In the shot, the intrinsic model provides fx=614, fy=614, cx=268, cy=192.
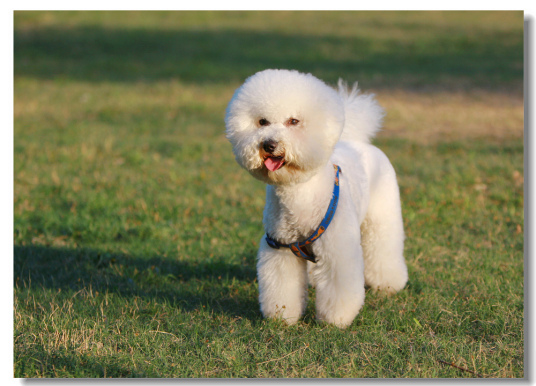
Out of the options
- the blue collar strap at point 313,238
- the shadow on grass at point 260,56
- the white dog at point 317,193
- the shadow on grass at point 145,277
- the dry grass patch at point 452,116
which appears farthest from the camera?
the shadow on grass at point 260,56

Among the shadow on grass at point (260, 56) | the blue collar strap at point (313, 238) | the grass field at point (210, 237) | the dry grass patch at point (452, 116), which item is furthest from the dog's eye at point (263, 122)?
the shadow on grass at point (260, 56)

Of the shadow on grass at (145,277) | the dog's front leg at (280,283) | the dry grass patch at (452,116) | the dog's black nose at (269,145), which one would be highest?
the dry grass patch at (452,116)

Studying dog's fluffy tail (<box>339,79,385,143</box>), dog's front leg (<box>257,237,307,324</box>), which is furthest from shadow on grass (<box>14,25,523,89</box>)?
dog's front leg (<box>257,237,307,324</box>)

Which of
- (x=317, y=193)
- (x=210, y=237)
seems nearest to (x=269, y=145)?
(x=317, y=193)

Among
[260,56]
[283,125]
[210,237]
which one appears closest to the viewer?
[283,125]

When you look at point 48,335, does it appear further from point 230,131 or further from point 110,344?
point 230,131

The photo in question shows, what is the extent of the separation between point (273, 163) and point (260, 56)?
16.9m

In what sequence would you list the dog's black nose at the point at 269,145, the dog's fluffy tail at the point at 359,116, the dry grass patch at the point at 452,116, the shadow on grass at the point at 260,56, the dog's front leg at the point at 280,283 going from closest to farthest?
1. the dog's black nose at the point at 269,145
2. the dog's front leg at the point at 280,283
3. the dog's fluffy tail at the point at 359,116
4. the dry grass patch at the point at 452,116
5. the shadow on grass at the point at 260,56

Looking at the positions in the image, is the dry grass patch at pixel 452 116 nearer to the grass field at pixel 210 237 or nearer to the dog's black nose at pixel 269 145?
the grass field at pixel 210 237

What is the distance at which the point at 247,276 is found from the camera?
5.26 meters

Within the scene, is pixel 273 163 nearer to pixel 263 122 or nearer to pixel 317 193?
pixel 263 122

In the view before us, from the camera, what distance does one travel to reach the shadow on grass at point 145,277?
476 centimetres

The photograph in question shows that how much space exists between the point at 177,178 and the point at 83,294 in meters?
3.57

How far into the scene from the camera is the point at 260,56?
2000 cm
